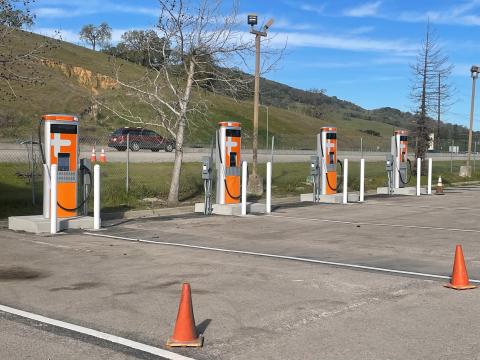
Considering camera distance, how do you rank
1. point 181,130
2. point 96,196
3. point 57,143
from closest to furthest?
point 96,196 < point 57,143 < point 181,130

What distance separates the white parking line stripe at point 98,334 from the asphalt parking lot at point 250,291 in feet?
0.37

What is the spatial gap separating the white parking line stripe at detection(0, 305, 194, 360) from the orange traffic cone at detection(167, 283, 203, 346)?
0.50ft

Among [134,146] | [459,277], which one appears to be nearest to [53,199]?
[459,277]

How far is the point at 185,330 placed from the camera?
507cm

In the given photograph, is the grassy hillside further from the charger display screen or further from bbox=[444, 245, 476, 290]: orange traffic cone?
bbox=[444, 245, 476, 290]: orange traffic cone

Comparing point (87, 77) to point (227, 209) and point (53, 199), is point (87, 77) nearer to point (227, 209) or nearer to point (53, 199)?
point (227, 209)

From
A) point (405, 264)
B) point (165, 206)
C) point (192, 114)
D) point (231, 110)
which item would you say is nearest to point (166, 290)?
point (405, 264)

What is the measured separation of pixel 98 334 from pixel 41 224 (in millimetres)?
7075

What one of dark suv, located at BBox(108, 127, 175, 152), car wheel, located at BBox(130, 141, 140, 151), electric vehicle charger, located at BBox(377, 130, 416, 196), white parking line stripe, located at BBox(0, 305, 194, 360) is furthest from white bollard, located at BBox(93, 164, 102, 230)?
car wheel, located at BBox(130, 141, 140, 151)

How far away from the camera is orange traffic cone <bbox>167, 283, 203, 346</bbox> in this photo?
5051 millimetres

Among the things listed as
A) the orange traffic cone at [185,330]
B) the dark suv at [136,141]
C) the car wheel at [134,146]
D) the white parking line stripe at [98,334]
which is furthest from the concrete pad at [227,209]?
the car wheel at [134,146]

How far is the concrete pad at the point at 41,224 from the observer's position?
11945 mm

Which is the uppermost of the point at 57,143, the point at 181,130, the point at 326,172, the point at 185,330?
the point at 181,130

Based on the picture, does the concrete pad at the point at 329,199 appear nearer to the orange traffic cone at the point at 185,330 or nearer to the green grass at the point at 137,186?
the green grass at the point at 137,186
